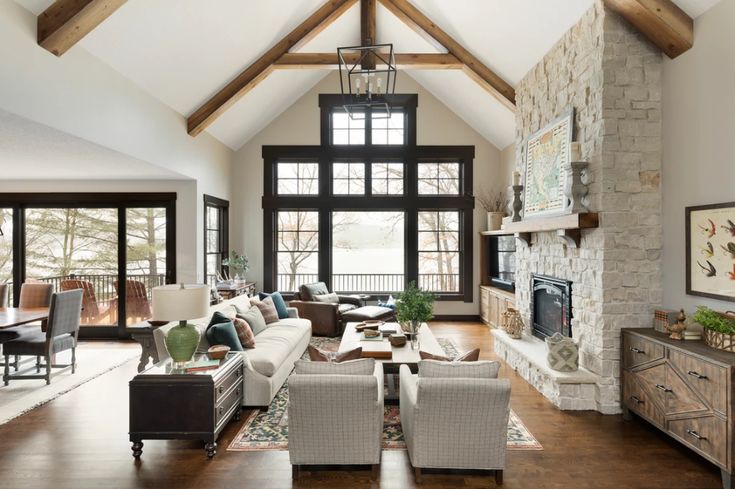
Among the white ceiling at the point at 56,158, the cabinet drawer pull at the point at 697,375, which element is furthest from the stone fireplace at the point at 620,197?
the white ceiling at the point at 56,158

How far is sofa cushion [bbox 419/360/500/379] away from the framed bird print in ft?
6.26

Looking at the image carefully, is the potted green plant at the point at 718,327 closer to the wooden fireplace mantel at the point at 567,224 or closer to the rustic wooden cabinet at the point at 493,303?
the wooden fireplace mantel at the point at 567,224

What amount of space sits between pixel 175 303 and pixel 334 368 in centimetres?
127

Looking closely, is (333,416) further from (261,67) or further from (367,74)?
(261,67)

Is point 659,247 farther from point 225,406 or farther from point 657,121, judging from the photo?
point 225,406

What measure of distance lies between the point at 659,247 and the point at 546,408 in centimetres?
184

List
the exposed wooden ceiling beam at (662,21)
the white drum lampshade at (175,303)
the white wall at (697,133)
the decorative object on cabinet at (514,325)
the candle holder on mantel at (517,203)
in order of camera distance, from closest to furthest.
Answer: the white drum lampshade at (175,303)
the white wall at (697,133)
the exposed wooden ceiling beam at (662,21)
the decorative object on cabinet at (514,325)
the candle holder on mantel at (517,203)

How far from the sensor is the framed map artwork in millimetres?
4703

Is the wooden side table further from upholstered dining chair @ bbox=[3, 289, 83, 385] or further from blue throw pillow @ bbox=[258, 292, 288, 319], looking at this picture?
upholstered dining chair @ bbox=[3, 289, 83, 385]

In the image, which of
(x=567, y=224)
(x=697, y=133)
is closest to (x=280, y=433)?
(x=567, y=224)

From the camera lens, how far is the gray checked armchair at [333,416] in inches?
113

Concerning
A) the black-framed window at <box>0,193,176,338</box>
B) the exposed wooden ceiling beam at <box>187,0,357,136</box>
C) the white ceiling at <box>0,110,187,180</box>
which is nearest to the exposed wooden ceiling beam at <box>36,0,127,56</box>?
the white ceiling at <box>0,110,187,180</box>

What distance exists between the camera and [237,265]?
8109mm

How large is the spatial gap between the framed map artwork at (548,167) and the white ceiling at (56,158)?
4.79m
